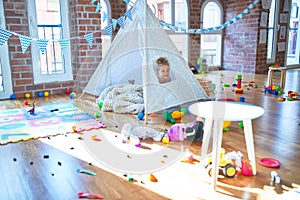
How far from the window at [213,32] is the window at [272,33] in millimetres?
977

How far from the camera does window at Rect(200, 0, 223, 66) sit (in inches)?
207

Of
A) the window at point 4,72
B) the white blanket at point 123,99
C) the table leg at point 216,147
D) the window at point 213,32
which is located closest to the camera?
the table leg at point 216,147

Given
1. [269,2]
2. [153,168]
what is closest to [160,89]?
[153,168]

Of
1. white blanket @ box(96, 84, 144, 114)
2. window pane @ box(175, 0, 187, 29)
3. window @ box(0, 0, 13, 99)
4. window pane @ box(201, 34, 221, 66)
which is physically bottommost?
white blanket @ box(96, 84, 144, 114)

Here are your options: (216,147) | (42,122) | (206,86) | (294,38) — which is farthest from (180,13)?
(216,147)

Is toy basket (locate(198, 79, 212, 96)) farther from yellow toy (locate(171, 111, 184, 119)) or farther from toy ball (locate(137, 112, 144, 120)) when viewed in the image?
toy ball (locate(137, 112, 144, 120))

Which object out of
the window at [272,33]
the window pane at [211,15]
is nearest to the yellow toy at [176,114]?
the window pane at [211,15]

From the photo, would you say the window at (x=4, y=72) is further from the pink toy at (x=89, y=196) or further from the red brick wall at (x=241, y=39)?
the red brick wall at (x=241, y=39)

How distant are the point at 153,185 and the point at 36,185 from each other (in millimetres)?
558

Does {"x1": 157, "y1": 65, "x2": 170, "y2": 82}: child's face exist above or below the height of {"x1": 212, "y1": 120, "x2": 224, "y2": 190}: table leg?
above

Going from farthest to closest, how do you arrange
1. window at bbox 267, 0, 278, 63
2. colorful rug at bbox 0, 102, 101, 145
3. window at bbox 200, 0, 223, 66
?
window at bbox 267, 0, 278, 63 → window at bbox 200, 0, 223, 66 → colorful rug at bbox 0, 102, 101, 145

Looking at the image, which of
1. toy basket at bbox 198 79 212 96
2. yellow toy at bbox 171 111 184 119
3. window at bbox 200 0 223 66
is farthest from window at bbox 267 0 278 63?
yellow toy at bbox 171 111 184 119

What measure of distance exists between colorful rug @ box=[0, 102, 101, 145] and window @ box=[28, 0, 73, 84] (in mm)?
799

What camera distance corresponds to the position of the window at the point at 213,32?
526 cm
